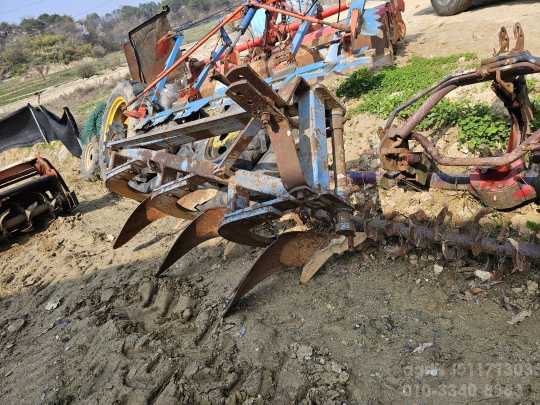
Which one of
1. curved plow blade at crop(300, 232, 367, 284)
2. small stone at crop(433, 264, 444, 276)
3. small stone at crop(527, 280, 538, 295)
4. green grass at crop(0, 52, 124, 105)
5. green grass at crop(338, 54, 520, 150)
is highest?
green grass at crop(0, 52, 124, 105)

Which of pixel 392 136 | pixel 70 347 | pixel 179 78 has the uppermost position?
pixel 179 78

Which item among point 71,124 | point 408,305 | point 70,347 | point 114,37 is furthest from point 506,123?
point 114,37

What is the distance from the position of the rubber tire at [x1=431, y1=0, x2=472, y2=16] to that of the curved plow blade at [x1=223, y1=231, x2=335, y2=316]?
8.51 meters

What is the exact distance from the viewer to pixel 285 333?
2.55m

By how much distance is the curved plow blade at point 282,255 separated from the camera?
107 inches

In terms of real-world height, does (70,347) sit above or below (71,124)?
below

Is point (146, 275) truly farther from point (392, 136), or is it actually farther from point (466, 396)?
point (466, 396)

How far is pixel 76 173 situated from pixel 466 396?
7919mm

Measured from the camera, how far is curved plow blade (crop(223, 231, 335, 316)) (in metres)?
2.73

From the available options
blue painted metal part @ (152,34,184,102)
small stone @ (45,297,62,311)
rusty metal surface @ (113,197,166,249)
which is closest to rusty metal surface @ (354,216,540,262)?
rusty metal surface @ (113,197,166,249)

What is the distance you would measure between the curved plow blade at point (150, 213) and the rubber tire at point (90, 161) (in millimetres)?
3668

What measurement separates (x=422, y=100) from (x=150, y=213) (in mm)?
3314

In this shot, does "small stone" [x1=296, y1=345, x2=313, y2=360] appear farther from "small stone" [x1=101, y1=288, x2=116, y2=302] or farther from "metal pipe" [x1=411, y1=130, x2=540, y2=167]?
"small stone" [x1=101, y1=288, x2=116, y2=302]

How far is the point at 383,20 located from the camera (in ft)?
20.1
